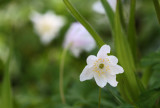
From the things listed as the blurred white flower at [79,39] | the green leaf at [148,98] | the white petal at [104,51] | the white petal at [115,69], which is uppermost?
the blurred white flower at [79,39]

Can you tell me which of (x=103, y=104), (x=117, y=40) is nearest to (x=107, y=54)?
(x=117, y=40)

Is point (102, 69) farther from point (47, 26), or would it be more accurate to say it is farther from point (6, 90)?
point (47, 26)

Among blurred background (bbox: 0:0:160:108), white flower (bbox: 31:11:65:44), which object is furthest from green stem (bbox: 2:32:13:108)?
white flower (bbox: 31:11:65:44)

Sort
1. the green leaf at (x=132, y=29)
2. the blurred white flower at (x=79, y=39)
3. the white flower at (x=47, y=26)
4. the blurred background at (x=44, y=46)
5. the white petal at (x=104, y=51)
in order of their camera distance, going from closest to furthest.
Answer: the white petal at (x=104, y=51)
the green leaf at (x=132, y=29)
the blurred white flower at (x=79, y=39)
the blurred background at (x=44, y=46)
the white flower at (x=47, y=26)

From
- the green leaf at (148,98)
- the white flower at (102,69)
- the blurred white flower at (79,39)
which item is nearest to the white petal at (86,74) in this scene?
the white flower at (102,69)

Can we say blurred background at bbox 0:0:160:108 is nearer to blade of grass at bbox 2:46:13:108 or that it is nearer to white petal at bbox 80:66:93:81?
blade of grass at bbox 2:46:13:108

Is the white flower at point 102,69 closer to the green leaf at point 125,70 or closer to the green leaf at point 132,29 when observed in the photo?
the green leaf at point 125,70

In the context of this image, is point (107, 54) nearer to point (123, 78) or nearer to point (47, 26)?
point (123, 78)
